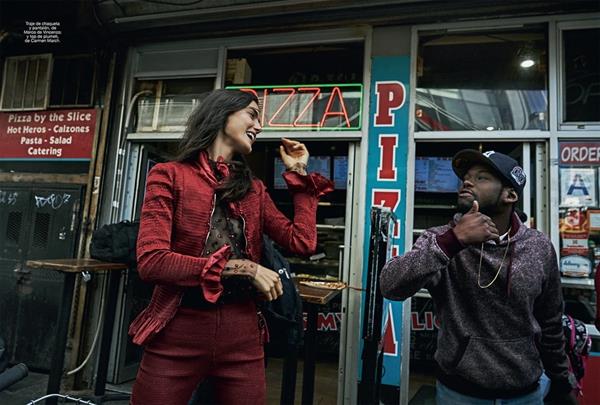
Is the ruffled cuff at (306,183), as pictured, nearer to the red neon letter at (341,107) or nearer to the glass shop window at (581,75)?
the red neon letter at (341,107)

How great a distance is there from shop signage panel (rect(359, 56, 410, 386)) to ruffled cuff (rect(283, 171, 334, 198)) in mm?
2057

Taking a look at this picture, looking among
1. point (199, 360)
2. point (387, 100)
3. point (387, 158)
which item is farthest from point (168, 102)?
point (199, 360)

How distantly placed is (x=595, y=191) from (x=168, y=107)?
422 centimetres

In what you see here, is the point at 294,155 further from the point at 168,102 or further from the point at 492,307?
the point at 168,102

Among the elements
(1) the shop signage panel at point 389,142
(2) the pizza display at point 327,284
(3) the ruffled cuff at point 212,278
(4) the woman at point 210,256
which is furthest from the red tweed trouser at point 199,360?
(1) the shop signage panel at point 389,142

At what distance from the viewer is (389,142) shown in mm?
3592

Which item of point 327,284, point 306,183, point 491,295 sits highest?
point 306,183

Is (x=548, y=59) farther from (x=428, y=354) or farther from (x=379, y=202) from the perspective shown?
(x=428, y=354)

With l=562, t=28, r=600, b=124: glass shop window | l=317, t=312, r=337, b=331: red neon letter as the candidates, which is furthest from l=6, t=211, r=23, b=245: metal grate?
l=562, t=28, r=600, b=124: glass shop window

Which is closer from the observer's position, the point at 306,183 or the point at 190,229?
the point at 190,229

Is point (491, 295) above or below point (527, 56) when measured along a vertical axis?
below

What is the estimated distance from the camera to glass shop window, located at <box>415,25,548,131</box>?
11.6ft

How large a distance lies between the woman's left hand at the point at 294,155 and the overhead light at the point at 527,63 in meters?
3.14

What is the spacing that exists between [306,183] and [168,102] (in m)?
3.30
